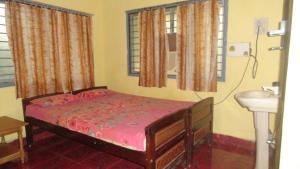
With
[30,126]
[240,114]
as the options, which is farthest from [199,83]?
[30,126]

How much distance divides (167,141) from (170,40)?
178cm

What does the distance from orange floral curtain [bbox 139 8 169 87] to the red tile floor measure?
1.32 metres

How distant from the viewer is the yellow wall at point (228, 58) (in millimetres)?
2656

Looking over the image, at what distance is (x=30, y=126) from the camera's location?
116 inches

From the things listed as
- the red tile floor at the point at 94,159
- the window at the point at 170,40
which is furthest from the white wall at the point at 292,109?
the window at the point at 170,40

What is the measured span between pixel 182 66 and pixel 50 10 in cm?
218

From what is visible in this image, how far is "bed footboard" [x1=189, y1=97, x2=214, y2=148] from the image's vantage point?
8.14ft

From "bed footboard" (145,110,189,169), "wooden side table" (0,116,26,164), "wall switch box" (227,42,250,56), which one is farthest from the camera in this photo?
"wall switch box" (227,42,250,56)

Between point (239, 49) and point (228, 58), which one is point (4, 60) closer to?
point (228, 58)

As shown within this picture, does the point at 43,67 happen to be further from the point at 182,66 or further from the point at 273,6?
the point at 273,6

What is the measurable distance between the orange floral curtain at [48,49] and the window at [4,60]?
0.09m

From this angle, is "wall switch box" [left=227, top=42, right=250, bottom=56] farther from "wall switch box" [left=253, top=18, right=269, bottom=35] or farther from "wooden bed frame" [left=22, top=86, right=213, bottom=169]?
"wooden bed frame" [left=22, top=86, right=213, bottom=169]

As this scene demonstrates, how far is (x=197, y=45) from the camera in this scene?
3.04 metres

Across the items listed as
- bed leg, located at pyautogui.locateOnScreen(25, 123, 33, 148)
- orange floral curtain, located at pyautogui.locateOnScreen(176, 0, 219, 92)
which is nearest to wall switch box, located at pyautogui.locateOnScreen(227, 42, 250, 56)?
orange floral curtain, located at pyautogui.locateOnScreen(176, 0, 219, 92)
